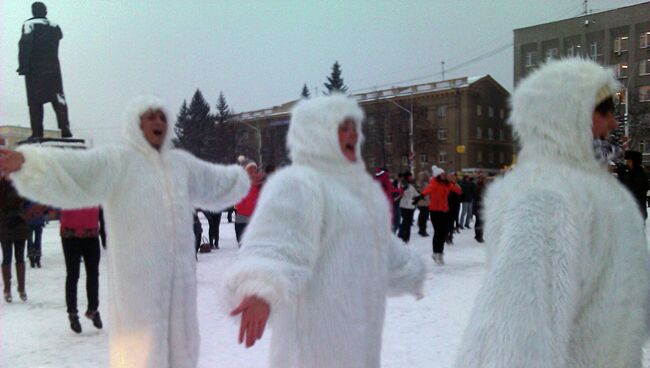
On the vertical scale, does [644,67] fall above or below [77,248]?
above

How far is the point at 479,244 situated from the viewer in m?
12.3

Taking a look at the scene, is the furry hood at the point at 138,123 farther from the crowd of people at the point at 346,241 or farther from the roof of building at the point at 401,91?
the roof of building at the point at 401,91

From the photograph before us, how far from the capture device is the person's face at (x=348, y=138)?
2.69 m

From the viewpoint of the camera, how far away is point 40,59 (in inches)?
419

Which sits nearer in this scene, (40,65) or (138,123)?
(138,123)

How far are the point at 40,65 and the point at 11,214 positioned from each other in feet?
15.4

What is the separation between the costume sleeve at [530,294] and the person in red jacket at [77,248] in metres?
5.03

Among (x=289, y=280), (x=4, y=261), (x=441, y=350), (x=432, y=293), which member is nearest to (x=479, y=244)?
(x=432, y=293)

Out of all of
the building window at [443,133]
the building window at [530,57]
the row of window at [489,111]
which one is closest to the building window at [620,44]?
the building window at [530,57]

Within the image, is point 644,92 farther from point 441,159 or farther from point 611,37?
point 441,159

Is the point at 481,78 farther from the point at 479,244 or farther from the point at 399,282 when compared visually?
the point at 399,282

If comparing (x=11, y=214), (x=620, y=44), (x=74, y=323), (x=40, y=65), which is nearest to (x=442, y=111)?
(x=620, y=44)

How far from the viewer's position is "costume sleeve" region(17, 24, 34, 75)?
10.4 m

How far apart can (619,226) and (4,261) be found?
26.6 ft
